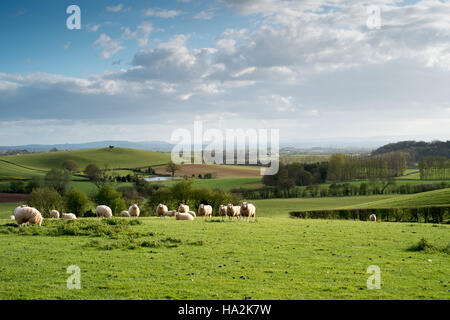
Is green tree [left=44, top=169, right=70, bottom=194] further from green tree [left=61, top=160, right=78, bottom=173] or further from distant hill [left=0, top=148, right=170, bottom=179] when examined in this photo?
green tree [left=61, top=160, right=78, bottom=173]

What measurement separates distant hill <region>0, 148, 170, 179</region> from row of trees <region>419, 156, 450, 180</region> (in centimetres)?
8788

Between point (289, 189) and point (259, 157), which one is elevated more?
point (259, 157)

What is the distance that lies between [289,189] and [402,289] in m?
87.5

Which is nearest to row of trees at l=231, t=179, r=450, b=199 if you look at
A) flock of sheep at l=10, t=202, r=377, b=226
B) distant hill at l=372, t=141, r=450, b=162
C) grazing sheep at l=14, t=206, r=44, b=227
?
flock of sheep at l=10, t=202, r=377, b=226

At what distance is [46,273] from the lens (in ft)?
41.9

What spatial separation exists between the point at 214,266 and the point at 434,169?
11412 centimetres

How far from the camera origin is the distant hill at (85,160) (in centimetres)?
12921

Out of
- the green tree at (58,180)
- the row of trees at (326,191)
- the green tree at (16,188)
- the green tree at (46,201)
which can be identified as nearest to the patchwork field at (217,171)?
the row of trees at (326,191)

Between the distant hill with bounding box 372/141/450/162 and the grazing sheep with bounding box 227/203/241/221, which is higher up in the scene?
the distant hill with bounding box 372/141/450/162

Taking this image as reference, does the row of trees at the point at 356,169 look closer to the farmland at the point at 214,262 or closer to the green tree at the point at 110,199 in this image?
the green tree at the point at 110,199

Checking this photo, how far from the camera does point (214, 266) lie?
1399cm

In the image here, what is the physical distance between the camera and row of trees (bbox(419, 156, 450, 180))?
4245 inches
